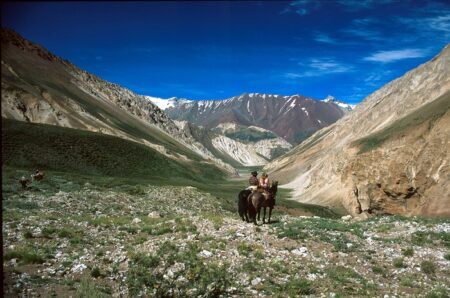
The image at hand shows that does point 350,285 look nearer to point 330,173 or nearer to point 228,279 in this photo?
point 228,279

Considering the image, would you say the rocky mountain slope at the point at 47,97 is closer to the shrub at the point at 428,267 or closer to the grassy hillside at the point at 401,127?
the grassy hillside at the point at 401,127

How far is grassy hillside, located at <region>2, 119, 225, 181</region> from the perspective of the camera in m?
80.8

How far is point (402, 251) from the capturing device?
68.7 feet

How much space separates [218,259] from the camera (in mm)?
18734

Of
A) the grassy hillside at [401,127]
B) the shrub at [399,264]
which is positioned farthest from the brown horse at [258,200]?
the grassy hillside at [401,127]

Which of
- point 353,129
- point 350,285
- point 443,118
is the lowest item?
point 350,285

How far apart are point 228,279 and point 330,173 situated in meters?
92.7

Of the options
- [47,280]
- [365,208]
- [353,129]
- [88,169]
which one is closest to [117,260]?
[47,280]

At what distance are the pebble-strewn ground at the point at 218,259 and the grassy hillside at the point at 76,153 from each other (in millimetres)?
58752

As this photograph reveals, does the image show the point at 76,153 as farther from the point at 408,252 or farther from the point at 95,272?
the point at 408,252

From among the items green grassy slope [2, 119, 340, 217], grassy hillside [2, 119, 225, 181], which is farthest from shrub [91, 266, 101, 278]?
grassy hillside [2, 119, 225, 181]

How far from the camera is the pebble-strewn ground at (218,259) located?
1605 cm

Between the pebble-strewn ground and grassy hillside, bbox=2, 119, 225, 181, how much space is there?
58752 mm

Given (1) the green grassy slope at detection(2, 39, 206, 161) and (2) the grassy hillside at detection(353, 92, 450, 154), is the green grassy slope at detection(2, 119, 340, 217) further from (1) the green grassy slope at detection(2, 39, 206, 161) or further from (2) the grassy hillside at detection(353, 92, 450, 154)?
(1) the green grassy slope at detection(2, 39, 206, 161)
